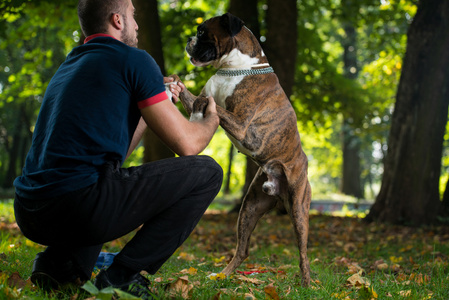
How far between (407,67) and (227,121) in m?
6.39

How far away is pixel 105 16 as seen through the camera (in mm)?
2637

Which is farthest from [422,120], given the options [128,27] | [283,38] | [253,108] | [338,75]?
[128,27]

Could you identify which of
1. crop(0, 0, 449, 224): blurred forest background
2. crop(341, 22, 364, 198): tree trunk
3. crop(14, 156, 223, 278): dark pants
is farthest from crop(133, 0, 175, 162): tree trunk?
crop(341, 22, 364, 198): tree trunk

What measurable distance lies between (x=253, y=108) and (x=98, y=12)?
128 cm

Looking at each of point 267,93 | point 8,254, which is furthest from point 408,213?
point 8,254

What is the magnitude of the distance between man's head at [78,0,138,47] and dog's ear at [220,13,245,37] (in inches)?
30.6

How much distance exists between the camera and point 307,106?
39.2 ft

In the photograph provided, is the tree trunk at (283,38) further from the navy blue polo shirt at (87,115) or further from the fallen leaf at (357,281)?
the navy blue polo shirt at (87,115)

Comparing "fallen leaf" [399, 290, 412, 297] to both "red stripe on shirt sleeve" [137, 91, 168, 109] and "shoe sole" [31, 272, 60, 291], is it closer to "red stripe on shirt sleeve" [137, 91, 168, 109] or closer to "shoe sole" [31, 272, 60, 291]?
"red stripe on shirt sleeve" [137, 91, 168, 109]

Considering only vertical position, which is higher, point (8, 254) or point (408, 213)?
point (8, 254)

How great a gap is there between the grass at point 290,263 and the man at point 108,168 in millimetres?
290

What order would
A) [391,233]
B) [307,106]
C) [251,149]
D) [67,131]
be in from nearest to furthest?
[67,131], [251,149], [391,233], [307,106]

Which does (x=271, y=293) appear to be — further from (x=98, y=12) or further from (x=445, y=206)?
(x=445, y=206)

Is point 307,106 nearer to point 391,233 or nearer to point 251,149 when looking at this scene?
point 391,233
